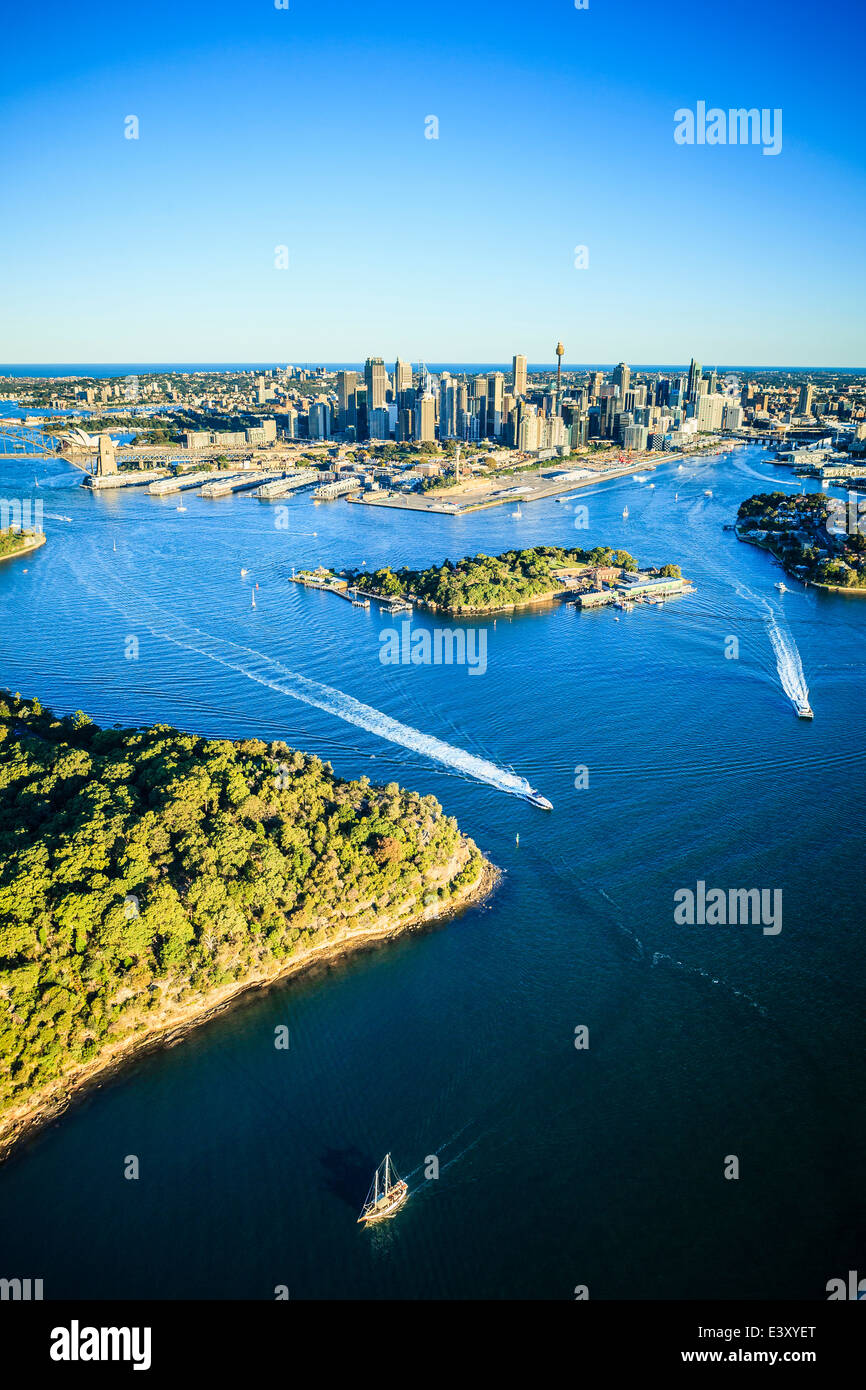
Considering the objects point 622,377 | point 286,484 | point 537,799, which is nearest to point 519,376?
point 622,377

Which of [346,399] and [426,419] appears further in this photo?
[346,399]

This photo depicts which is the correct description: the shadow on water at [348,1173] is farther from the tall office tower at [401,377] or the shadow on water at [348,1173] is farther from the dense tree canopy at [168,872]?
the tall office tower at [401,377]

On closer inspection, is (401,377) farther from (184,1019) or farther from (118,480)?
(184,1019)

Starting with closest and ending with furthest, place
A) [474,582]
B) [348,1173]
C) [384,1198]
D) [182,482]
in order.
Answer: [384,1198] → [348,1173] → [474,582] → [182,482]

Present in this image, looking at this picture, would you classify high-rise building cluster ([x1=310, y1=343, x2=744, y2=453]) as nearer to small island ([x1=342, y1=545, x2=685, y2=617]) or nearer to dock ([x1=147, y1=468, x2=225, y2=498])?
dock ([x1=147, y1=468, x2=225, y2=498])

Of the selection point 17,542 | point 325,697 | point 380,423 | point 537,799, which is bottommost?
point 537,799

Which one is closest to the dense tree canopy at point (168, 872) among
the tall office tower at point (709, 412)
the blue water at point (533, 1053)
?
the blue water at point (533, 1053)
